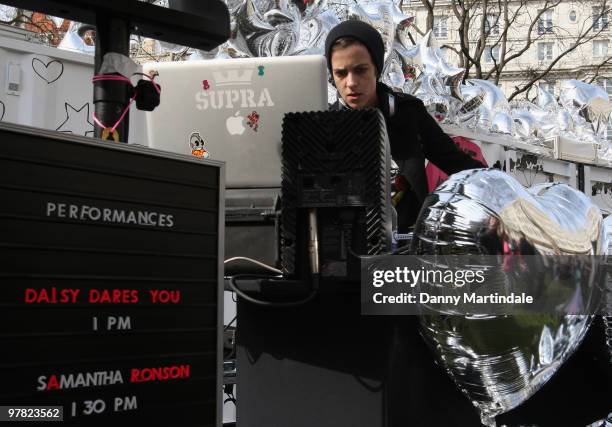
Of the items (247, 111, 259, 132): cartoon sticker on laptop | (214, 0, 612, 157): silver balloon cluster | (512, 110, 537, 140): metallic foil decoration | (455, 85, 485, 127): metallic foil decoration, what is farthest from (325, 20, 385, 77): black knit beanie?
(512, 110, 537, 140): metallic foil decoration

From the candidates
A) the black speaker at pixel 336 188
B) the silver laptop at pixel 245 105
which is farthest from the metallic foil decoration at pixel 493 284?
the silver laptop at pixel 245 105

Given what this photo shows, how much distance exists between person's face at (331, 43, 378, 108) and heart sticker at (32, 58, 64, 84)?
2239 millimetres

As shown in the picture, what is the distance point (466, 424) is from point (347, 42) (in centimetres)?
127

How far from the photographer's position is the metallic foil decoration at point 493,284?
1.80 meters

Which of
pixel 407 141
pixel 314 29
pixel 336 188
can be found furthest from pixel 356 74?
pixel 314 29

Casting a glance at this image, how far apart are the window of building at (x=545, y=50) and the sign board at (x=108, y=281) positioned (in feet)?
165

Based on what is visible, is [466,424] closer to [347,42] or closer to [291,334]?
[291,334]

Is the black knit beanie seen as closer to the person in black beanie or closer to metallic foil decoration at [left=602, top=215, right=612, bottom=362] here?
the person in black beanie

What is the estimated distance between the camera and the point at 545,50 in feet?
169

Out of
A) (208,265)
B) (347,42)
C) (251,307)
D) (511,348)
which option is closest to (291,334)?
(251,307)

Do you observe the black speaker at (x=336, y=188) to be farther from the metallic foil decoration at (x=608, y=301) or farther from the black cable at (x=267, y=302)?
the metallic foil decoration at (x=608, y=301)

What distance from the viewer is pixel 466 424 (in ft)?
7.30

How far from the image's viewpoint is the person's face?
9.01 feet

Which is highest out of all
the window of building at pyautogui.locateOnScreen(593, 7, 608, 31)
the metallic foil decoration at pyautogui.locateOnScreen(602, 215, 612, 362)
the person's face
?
the window of building at pyautogui.locateOnScreen(593, 7, 608, 31)
